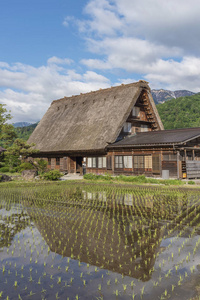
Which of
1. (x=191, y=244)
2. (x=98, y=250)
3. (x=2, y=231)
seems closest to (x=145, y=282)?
(x=98, y=250)

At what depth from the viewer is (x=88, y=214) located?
10.8 meters

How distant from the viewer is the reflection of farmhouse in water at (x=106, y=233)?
20.1ft

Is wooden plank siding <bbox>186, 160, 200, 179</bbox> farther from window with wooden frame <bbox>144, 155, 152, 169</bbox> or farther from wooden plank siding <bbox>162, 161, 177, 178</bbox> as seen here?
window with wooden frame <bbox>144, 155, 152, 169</bbox>

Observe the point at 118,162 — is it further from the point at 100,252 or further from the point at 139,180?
the point at 100,252

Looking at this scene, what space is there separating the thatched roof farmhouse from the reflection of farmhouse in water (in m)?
11.3

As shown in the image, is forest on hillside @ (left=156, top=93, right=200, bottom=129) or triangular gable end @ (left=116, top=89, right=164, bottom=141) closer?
triangular gable end @ (left=116, top=89, right=164, bottom=141)

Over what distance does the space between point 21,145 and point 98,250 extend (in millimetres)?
23579

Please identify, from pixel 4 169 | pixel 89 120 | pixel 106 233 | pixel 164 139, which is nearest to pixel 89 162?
pixel 89 120

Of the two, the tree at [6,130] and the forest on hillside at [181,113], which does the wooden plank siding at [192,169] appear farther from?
the forest on hillside at [181,113]

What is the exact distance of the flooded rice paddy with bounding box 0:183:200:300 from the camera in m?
4.93

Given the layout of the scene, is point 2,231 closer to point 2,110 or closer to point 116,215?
point 116,215

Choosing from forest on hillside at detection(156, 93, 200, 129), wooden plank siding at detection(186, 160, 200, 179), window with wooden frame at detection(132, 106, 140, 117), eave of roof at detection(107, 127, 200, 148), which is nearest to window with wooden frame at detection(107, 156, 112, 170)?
eave of roof at detection(107, 127, 200, 148)

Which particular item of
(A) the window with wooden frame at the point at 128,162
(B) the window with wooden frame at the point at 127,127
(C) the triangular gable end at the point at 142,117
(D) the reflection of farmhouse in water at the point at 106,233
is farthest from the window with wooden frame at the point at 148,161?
(D) the reflection of farmhouse in water at the point at 106,233

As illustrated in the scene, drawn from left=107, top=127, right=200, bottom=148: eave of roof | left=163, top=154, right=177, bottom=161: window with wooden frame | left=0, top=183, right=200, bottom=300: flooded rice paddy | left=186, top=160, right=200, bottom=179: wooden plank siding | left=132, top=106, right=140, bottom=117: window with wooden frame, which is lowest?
left=0, top=183, right=200, bottom=300: flooded rice paddy
